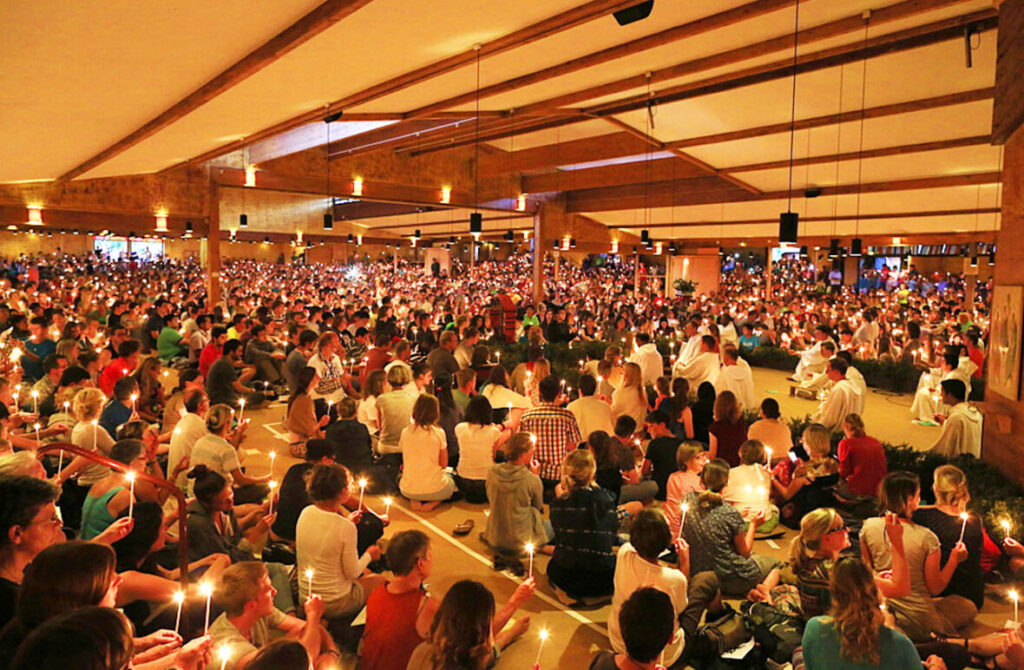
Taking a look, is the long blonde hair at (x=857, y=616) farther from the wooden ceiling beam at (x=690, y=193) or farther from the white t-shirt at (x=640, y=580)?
the wooden ceiling beam at (x=690, y=193)

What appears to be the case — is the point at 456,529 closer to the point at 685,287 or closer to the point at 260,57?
the point at 260,57

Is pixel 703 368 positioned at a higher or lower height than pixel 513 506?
higher

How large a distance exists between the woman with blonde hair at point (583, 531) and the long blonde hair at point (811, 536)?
111 cm

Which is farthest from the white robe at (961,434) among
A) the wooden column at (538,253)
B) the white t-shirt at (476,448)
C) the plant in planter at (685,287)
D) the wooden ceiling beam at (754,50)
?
the plant in planter at (685,287)

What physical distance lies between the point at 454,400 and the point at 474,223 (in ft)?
13.2

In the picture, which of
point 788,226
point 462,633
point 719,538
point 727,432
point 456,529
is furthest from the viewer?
point 788,226

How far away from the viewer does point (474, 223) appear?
10.1 meters

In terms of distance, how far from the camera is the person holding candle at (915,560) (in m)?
3.48

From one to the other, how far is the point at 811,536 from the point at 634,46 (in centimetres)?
405

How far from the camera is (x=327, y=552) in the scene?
3.52 metres

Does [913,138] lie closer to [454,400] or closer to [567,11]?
[567,11]

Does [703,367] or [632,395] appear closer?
[632,395]

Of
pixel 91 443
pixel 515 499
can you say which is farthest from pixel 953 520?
pixel 91 443

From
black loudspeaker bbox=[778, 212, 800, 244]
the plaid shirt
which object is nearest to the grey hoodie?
the plaid shirt
